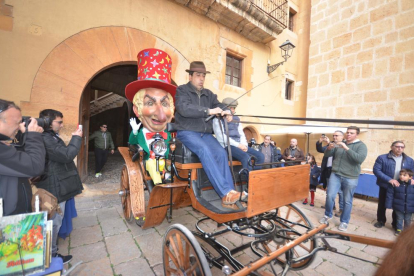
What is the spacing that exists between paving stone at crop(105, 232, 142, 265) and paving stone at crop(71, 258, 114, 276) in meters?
0.09

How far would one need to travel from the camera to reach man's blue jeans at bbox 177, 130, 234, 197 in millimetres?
1865

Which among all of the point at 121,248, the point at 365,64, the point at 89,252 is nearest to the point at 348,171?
the point at 121,248

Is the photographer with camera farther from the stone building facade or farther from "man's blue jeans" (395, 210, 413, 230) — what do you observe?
"man's blue jeans" (395, 210, 413, 230)

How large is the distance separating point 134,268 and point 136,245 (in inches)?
18.1

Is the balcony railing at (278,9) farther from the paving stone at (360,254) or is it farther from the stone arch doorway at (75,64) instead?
the paving stone at (360,254)

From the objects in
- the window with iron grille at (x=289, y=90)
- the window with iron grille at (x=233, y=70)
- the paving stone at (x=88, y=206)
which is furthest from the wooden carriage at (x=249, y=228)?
the window with iron grille at (x=289, y=90)

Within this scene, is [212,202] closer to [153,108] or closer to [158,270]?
[158,270]

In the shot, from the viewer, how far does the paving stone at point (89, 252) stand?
2250mm

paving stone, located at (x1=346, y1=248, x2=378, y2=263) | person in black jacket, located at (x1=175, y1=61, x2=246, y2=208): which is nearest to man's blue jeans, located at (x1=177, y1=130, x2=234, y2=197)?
person in black jacket, located at (x1=175, y1=61, x2=246, y2=208)

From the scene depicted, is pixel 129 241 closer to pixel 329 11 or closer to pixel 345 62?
pixel 345 62

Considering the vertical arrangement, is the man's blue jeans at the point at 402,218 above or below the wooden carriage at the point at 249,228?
below

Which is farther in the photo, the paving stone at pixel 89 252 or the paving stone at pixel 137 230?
the paving stone at pixel 137 230

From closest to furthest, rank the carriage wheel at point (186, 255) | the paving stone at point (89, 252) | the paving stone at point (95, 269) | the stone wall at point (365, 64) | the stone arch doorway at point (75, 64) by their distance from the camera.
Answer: the carriage wheel at point (186, 255) → the paving stone at point (95, 269) → the paving stone at point (89, 252) → the stone arch doorway at point (75, 64) → the stone wall at point (365, 64)

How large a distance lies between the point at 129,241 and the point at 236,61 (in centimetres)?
644
